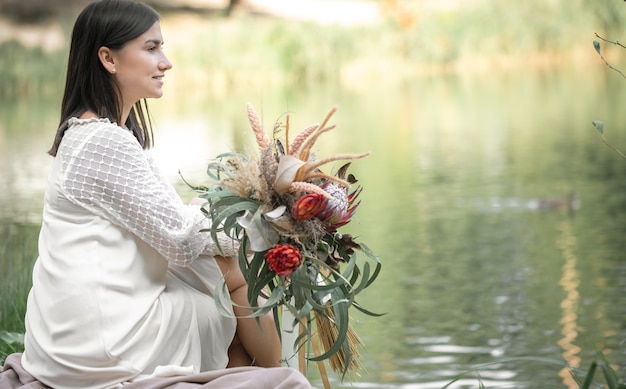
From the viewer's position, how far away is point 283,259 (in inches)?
88.7

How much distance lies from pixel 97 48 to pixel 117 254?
475 mm

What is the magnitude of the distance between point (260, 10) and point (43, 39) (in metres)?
5.99

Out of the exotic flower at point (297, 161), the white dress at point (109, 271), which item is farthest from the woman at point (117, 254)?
the exotic flower at point (297, 161)

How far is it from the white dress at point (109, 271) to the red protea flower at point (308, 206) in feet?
0.83

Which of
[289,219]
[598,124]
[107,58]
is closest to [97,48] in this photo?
[107,58]

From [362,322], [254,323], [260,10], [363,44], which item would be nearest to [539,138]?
[362,322]

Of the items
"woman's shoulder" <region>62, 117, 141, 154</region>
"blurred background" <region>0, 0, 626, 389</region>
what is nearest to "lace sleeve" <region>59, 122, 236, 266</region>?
"woman's shoulder" <region>62, 117, 141, 154</region>

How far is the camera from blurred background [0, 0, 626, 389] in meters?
5.30

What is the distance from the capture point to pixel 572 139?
500 inches

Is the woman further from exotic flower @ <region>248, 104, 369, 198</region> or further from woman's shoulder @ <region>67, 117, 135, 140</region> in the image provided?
exotic flower @ <region>248, 104, 369, 198</region>

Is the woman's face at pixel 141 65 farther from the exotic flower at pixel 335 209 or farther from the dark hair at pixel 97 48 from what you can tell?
the exotic flower at pixel 335 209

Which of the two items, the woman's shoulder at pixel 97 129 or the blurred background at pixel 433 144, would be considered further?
the blurred background at pixel 433 144

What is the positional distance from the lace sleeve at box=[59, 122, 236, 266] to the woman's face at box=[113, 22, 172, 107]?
17 cm

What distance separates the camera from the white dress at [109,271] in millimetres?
2311
